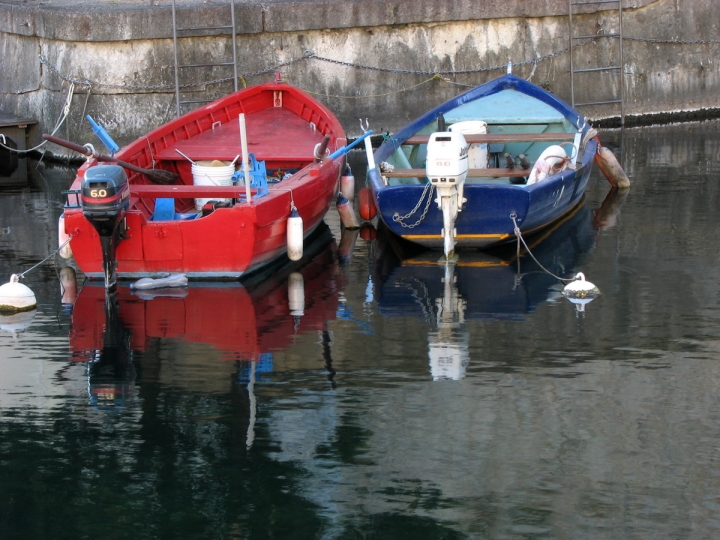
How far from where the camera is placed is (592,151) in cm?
1390

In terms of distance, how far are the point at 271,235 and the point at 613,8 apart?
35.4 feet

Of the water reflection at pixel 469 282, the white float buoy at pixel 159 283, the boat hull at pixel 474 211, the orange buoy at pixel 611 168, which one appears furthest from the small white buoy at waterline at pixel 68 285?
the orange buoy at pixel 611 168

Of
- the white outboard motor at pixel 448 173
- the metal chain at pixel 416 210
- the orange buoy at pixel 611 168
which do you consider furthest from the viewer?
the orange buoy at pixel 611 168

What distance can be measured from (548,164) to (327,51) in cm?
759

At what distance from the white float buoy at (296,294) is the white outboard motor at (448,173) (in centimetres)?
152

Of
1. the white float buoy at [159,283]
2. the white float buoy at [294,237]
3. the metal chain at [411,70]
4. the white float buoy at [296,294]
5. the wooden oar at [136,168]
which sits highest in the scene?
the metal chain at [411,70]

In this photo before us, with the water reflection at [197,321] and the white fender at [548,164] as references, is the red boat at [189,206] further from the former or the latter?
the white fender at [548,164]

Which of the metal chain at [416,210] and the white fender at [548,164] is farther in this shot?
the white fender at [548,164]

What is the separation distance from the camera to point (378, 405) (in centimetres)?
756

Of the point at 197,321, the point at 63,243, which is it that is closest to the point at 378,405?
the point at 197,321

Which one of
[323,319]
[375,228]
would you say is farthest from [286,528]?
[375,228]

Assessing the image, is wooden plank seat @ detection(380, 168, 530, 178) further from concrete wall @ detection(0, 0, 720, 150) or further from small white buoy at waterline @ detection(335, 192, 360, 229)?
concrete wall @ detection(0, 0, 720, 150)

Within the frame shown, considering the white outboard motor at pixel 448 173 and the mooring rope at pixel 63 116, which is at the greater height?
the mooring rope at pixel 63 116

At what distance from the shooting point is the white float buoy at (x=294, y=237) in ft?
36.7
